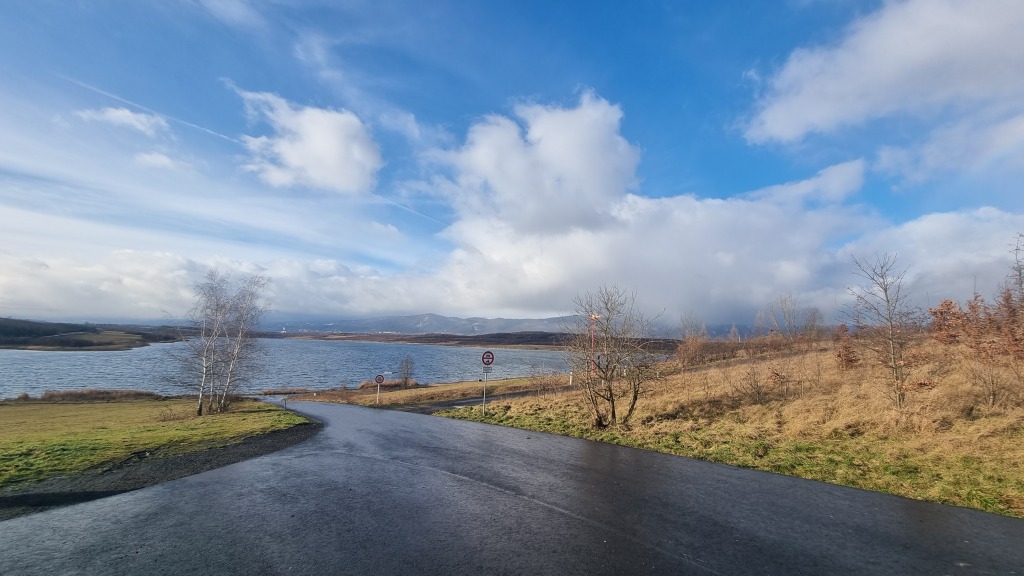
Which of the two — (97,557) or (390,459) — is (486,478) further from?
(97,557)

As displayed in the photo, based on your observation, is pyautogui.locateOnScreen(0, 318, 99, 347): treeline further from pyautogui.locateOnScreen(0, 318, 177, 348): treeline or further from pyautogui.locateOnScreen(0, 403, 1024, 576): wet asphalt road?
pyautogui.locateOnScreen(0, 403, 1024, 576): wet asphalt road

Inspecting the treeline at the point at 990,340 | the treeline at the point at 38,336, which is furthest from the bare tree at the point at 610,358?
the treeline at the point at 38,336

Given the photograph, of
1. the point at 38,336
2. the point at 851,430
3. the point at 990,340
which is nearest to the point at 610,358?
the point at 851,430

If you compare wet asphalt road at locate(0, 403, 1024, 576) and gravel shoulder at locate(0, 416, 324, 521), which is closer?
wet asphalt road at locate(0, 403, 1024, 576)

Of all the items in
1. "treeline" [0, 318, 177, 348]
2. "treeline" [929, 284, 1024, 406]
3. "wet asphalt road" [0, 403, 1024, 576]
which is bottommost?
"treeline" [0, 318, 177, 348]

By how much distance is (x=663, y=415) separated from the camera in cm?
1939

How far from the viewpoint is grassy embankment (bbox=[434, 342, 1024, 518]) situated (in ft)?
33.7

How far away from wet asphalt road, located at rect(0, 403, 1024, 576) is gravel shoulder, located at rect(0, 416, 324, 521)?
2.07ft

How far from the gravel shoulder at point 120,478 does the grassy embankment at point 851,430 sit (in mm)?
10671

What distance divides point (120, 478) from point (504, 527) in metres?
9.50

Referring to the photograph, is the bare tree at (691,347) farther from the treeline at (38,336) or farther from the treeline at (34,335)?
the treeline at (34,335)

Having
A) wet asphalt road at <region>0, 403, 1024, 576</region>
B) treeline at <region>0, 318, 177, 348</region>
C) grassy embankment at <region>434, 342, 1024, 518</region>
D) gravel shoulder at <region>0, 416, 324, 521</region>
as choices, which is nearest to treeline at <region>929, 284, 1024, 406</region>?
grassy embankment at <region>434, 342, 1024, 518</region>

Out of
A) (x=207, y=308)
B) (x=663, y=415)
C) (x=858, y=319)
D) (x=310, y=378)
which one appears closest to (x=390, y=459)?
(x=663, y=415)

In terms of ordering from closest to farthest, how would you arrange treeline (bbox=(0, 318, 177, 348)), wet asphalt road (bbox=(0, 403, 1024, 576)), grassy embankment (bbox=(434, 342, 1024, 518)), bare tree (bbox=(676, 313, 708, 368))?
1. wet asphalt road (bbox=(0, 403, 1024, 576))
2. grassy embankment (bbox=(434, 342, 1024, 518))
3. bare tree (bbox=(676, 313, 708, 368))
4. treeline (bbox=(0, 318, 177, 348))
